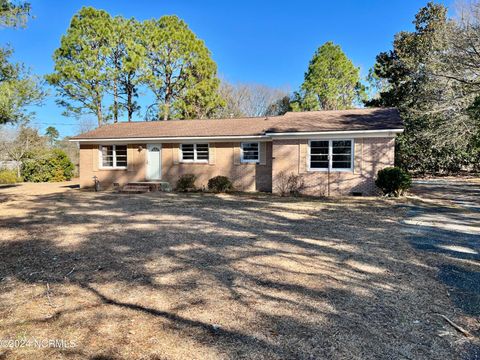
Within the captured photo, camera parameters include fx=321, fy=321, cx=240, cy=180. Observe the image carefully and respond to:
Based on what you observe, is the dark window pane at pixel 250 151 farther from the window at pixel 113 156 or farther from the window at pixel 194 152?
the window at pixel 113 156

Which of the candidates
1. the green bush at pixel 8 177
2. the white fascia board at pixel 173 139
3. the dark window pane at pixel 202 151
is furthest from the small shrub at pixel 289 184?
the green bush at pixel 8 177

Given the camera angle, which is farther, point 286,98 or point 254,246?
point 286,98

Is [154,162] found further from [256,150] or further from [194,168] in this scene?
[256,150]

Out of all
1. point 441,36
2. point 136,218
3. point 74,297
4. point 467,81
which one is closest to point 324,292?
point 74,297

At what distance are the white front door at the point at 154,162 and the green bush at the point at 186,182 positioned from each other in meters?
1.68

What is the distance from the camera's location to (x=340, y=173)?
44.7ft

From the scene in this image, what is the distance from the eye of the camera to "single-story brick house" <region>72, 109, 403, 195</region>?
527 inches

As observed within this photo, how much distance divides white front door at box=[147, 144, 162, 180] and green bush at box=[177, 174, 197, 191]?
1680 mm

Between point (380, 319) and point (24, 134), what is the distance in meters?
27.3

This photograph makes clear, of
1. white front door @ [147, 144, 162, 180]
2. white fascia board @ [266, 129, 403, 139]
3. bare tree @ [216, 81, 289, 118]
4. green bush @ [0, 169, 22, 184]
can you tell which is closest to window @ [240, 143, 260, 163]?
white fascia board @ [266, 129, 403, 139]

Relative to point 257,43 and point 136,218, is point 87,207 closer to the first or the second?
point 136,218

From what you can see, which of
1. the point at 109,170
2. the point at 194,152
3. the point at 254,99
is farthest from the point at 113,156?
the point at 254,99

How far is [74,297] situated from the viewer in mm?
3664

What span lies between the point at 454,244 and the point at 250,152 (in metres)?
10.7
